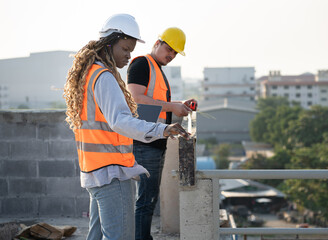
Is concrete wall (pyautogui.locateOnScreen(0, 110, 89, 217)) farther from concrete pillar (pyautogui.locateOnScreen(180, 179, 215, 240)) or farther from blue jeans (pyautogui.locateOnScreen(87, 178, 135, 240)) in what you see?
blue jeans (pyautogui.locateOnScreen(87, 178, 135, 240))

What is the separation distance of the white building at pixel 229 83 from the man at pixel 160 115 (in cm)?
10968

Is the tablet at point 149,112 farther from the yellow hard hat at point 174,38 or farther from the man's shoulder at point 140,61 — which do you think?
the yellow hard hat at point 174,38

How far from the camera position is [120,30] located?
8.21ft

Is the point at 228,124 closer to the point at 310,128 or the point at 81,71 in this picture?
the point at 310,128

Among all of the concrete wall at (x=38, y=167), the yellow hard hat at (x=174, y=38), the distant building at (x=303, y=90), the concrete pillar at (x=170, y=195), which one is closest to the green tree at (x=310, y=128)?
the distant building at (x=303, y=90)

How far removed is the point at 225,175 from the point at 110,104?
0.83 meters

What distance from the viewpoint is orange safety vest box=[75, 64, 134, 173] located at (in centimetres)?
238

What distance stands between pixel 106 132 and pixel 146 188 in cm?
99

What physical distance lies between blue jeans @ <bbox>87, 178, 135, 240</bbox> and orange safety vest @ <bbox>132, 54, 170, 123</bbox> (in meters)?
1.13

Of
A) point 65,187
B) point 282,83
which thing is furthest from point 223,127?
point 65,187

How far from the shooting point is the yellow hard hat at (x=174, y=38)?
363cm

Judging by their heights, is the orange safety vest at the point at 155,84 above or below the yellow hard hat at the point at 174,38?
below

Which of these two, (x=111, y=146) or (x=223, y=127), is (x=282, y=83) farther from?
(x=111, y=146)

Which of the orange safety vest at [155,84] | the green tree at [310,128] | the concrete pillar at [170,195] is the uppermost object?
the orange safety vest at [155,84]
